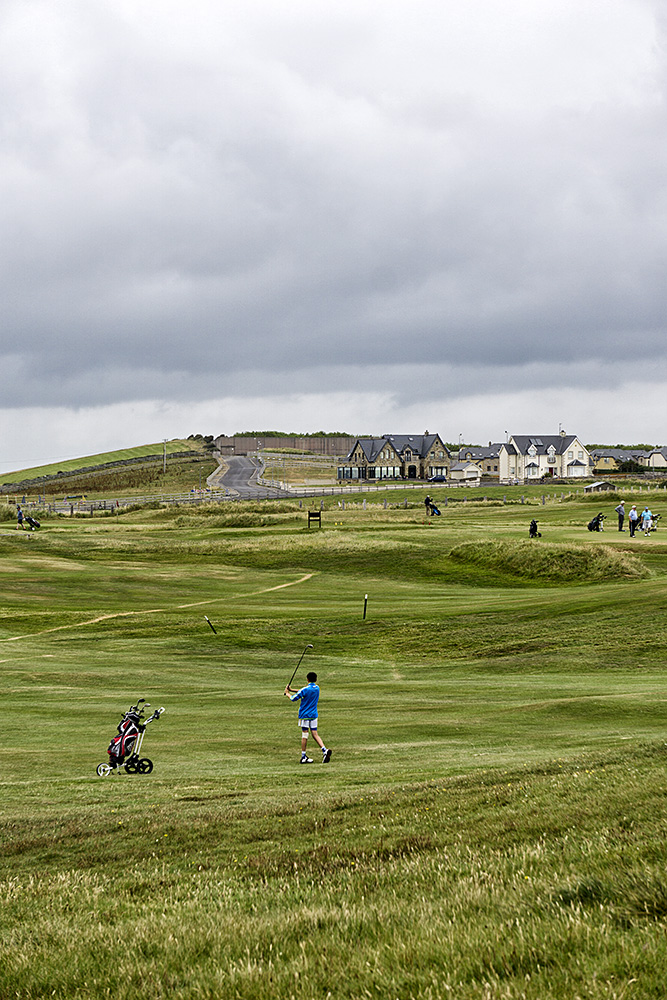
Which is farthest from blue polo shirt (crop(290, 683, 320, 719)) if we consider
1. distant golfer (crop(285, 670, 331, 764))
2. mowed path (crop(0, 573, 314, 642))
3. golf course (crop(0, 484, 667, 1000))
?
mowed path (crop(0, 573, 314, 642))

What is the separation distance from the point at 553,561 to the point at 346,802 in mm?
45916

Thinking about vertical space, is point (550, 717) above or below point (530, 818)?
below

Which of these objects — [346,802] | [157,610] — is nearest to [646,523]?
[157,610]

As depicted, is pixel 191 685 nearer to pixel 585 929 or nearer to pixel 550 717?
Answer: pixel 550 717

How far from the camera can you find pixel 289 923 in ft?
25.1

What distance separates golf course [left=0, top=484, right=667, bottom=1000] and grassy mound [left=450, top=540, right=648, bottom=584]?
4.39ft

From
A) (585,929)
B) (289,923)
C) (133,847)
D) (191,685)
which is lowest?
(191,685)

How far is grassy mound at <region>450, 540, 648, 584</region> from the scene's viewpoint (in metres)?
53.3

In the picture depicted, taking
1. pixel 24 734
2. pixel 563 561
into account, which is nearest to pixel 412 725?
pixel 24 734

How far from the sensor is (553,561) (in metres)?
57.4

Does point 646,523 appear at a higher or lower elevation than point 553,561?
higher

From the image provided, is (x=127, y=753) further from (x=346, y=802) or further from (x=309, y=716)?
(x=346, y=802)

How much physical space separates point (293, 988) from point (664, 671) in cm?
2533

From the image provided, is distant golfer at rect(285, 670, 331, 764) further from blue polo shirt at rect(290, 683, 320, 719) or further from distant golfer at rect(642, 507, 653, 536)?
distant golfer at rect(642, 507, 653, 536)
